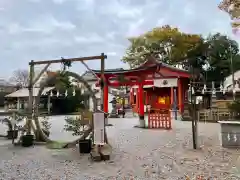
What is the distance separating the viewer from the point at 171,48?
33.8 m

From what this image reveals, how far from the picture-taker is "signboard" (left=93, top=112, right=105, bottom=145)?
274 inches

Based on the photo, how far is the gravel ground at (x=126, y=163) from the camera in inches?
217

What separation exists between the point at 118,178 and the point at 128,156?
6.95ft

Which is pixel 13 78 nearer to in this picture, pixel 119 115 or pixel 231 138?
pixel 119 115

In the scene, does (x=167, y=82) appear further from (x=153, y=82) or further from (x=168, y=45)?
(x=168, y=45)

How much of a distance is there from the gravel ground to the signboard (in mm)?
543

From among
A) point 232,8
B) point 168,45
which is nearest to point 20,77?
point 168,45

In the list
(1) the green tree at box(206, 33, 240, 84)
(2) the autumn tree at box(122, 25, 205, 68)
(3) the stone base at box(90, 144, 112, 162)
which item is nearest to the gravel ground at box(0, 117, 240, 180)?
(3) the stone base at box(90, 144, 112, 162)

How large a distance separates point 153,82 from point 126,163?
681 inches

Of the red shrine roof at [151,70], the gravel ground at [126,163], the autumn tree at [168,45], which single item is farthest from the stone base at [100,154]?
the autumn tree at [168,45]

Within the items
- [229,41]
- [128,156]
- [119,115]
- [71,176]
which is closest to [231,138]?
[128,156]

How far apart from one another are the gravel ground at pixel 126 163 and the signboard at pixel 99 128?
1.78 feet

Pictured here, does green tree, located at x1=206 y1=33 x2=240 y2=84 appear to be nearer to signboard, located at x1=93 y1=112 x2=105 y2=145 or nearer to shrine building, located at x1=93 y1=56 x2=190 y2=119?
shrine building, located at x1=93 y1=56 x2=190 y2=119

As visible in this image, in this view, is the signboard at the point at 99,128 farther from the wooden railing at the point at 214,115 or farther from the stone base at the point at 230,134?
the wooden railing at the point at 214,115
